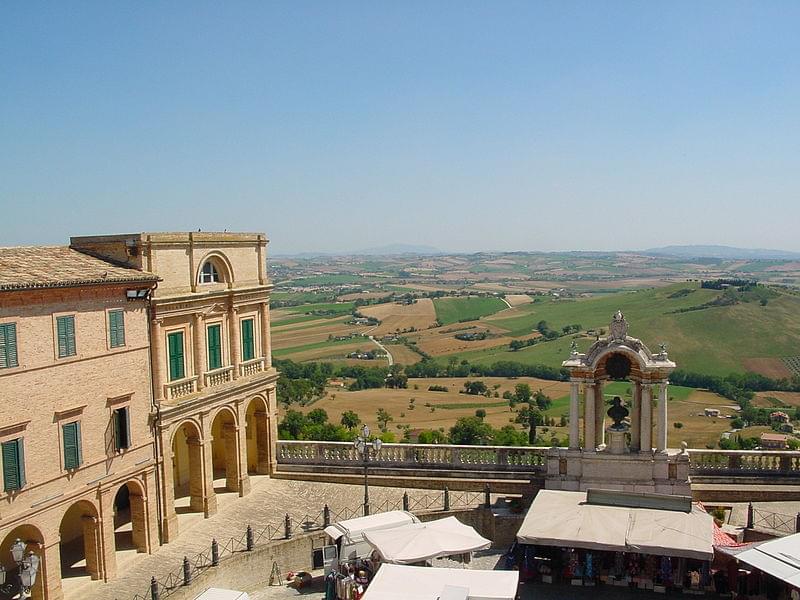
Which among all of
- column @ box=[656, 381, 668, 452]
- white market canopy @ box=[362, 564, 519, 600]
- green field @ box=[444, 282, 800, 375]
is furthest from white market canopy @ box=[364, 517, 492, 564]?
green field @ box=[444, 282, 800, 375]

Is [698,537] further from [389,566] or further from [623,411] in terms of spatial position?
[389,566]

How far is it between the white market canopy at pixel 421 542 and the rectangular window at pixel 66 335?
9647 mm

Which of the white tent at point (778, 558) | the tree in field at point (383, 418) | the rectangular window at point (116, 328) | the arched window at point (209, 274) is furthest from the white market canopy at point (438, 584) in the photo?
the tree in field at point (383, 418)

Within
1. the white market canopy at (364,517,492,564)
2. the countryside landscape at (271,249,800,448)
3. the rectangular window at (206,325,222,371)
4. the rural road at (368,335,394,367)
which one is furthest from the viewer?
the rural road at (368,335,394,367)

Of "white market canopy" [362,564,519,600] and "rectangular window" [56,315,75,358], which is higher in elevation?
"rectangular window" [56,315,75,358]

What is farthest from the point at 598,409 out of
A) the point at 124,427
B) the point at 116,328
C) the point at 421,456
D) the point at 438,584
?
the point at 116,328

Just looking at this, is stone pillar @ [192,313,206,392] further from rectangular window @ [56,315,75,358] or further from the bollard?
the bollard

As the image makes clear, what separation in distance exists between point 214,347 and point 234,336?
110 centimetres

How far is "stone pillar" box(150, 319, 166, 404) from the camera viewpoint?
75.1 feet

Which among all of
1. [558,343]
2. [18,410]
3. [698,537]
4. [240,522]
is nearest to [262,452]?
[240,522]

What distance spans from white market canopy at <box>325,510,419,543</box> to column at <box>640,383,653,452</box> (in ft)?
25.6

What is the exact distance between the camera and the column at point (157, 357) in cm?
2289

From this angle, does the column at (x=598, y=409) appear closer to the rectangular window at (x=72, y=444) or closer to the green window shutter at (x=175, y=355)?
the green window shutter at (x=175, y=355)

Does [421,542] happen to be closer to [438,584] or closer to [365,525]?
[365,525]
